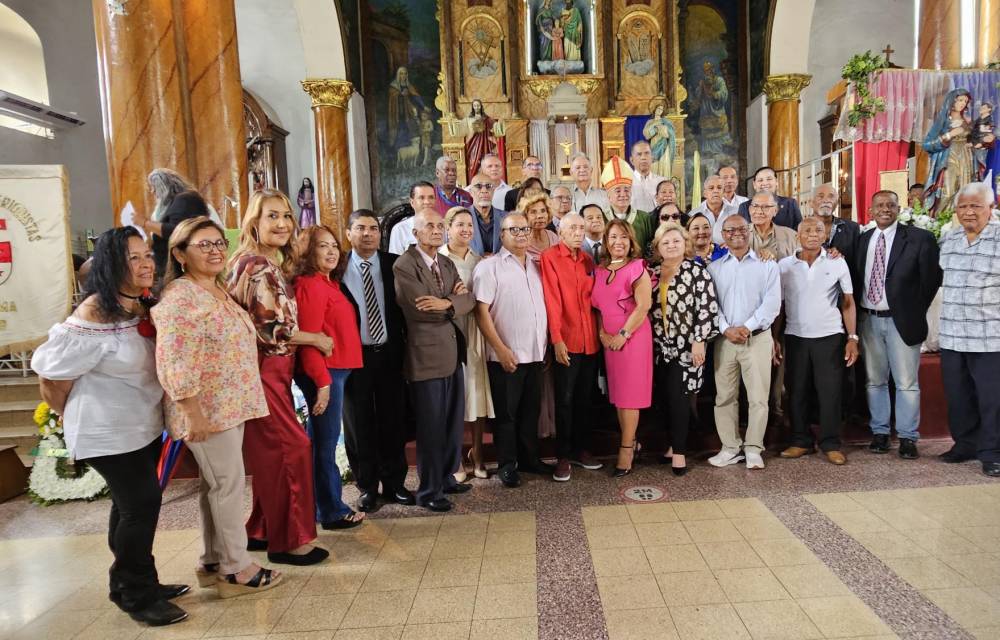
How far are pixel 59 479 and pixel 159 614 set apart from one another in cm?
258

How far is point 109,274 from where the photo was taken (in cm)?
245

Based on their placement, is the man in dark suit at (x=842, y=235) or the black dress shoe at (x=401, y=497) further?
the man in dark suit at (x=842, y=235)

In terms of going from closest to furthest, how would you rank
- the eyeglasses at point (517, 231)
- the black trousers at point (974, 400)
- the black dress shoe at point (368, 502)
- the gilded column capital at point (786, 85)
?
1. the black dress shoe at point (368, 502)
2. the eyeglasses at point (517, 231)
3. the black trousers at point (974, 400)
4. the gilded column capital at point (786, 85)

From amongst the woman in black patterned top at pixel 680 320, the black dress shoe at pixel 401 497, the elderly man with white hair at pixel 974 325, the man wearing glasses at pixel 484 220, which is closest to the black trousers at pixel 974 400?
the elderly man with white hair at pixel 974 325

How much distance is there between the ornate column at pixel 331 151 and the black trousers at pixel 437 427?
28.7ft

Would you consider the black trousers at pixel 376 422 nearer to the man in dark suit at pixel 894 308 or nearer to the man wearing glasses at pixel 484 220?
the man wearing glasses at pixel 484 220

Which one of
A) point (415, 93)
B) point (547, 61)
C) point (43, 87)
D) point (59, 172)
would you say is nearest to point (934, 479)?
point (59, 172)

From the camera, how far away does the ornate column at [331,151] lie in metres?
12.0

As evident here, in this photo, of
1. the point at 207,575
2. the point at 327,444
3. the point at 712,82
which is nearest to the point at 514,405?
the point at 327,444

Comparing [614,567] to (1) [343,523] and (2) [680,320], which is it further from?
(2) [680,320]

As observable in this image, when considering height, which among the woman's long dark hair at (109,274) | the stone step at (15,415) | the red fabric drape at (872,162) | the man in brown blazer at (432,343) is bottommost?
the stone step at (15,415)

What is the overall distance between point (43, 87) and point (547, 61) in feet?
32.7

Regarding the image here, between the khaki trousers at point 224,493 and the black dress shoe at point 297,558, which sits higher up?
the khaki trousers at point 224,493

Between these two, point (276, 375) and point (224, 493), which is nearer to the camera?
point (224, 493)
